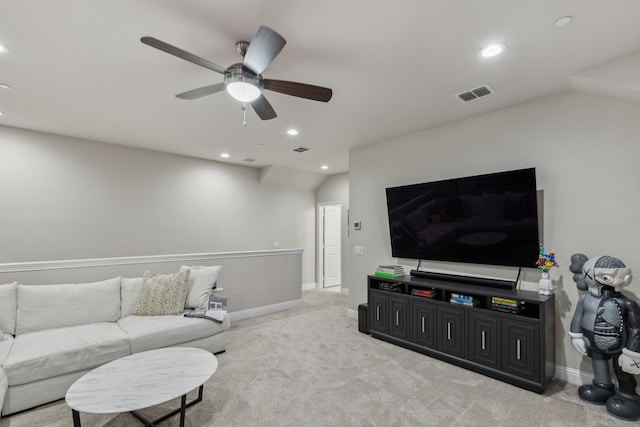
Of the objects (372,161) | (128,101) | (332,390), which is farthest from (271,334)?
(128,101)

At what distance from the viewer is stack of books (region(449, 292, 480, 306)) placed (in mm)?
3123

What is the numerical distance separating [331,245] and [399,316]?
391 cm

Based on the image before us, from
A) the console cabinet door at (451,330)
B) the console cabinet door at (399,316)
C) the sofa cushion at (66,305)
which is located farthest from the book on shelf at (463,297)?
the sofa cushion at (66,305)

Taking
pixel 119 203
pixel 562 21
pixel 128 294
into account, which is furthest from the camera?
pixel 119 203

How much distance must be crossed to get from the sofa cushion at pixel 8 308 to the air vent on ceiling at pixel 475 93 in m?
4.67

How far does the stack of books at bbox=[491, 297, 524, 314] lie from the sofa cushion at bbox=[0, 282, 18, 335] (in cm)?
453

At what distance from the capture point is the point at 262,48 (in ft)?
5.71

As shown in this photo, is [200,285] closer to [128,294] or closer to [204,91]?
[128,294]

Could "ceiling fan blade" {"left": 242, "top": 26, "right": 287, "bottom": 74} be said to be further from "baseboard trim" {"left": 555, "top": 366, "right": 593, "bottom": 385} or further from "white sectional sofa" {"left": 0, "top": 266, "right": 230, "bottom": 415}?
"baseboard trim" {"left": 555, "top": 366, "right": 593, "bottom": 385}

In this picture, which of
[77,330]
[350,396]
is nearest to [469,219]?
[350,396]

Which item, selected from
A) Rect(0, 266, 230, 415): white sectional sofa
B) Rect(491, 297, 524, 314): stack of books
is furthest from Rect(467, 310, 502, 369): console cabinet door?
Rect(0, 266, 230, 415): white sectional sofa

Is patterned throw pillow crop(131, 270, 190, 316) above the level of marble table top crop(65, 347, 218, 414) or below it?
above

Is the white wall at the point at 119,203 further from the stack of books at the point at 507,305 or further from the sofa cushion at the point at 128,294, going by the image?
the stack of books at the point at 507,305

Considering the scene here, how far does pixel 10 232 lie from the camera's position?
401cm
